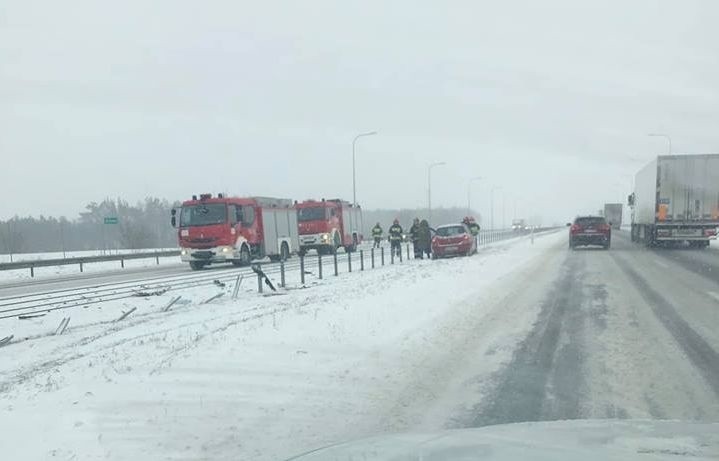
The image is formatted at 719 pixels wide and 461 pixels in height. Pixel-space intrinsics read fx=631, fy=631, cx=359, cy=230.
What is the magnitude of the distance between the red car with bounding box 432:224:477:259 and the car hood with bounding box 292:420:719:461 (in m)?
24.2

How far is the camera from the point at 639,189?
35750 mm

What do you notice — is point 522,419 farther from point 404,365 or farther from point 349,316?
point 349,316

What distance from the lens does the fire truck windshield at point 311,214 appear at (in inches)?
1423

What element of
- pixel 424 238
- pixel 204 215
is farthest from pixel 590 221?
pixel 204 215

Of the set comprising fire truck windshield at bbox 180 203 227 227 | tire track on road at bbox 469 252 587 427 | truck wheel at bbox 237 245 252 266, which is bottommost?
tire track on road at bbox 469 252 587 427

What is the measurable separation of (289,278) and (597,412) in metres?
15.1

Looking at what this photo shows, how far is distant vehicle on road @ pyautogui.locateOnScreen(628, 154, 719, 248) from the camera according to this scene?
93.6 ft

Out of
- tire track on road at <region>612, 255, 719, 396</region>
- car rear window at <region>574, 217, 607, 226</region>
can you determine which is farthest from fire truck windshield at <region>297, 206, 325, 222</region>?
tire track on road at <region>612, 255, 719, 396</region>

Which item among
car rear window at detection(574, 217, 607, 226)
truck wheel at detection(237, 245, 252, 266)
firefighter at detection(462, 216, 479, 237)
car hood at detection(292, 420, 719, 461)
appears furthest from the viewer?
firefighter at detection(462, 216, 479, 237)

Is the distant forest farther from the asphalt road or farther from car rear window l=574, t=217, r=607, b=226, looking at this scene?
the asphalt road

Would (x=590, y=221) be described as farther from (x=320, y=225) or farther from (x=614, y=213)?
(x=614, y=213)

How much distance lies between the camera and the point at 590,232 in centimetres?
3222

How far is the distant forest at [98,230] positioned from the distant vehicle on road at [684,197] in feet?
77.5

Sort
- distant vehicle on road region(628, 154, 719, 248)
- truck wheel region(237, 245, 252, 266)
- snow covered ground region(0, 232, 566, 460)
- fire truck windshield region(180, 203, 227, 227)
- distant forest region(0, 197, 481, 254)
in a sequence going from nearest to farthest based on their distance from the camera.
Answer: snow covered ground region(0, 232, 566, 460)
fire truck windshield region(180, 203, 227, 227)
truck wheel region(237, 245, 252, 266)
distant vehicle on road region(628, 154, 719, 248)
distant forest region(0, 197, 481, 254)
